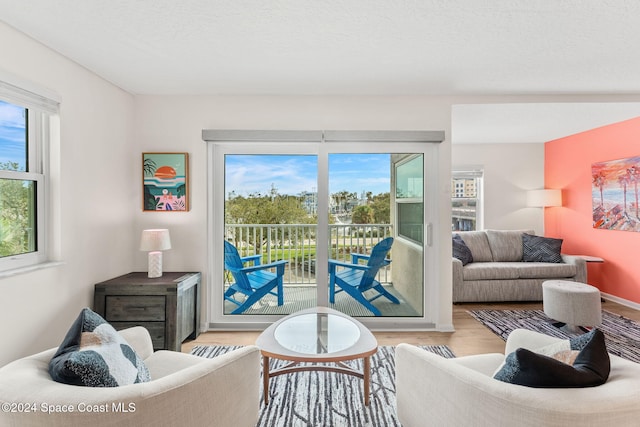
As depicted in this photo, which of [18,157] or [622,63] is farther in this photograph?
[622,63]

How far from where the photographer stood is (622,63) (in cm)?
247

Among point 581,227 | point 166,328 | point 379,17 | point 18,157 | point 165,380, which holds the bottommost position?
point 166,328

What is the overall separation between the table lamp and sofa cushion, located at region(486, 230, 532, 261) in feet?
13.8

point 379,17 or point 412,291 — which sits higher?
point 379,17

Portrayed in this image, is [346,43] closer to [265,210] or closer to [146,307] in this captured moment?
[265,210]

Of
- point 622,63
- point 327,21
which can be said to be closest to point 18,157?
point 327,21

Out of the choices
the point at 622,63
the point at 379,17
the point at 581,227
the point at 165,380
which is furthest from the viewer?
the point at 581,227

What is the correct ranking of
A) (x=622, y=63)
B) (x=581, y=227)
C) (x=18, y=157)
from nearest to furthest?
(x=18, y=157) → (x=622, y=63) → (x=581, y=227)

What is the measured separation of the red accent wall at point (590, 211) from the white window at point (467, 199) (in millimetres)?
1043

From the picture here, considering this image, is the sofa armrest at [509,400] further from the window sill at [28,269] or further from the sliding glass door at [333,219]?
the window sill at [28,269]

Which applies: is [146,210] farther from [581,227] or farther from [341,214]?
[581,227]

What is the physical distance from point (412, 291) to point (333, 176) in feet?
4.82

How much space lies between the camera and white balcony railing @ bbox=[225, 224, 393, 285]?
11.1 feet

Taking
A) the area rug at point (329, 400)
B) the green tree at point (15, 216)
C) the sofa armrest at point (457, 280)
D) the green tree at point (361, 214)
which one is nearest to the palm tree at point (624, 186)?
the sofa armrest at point (457, 280)
